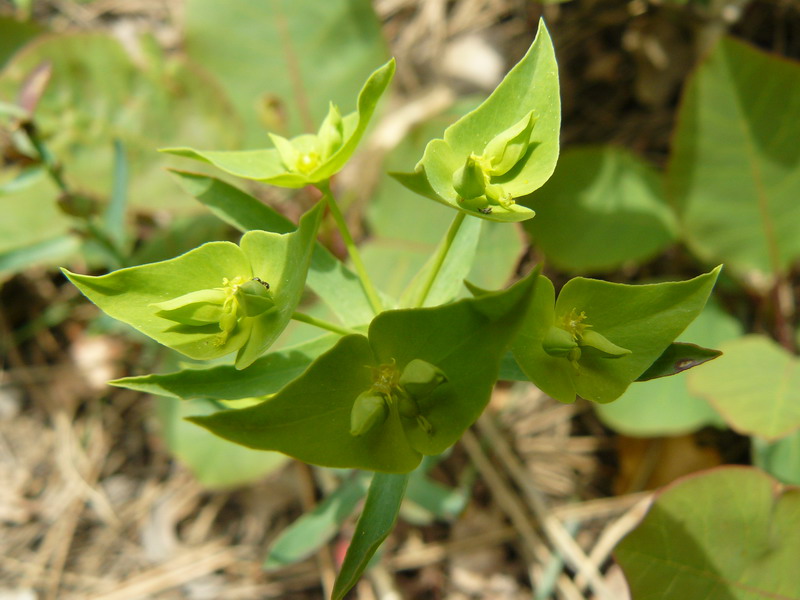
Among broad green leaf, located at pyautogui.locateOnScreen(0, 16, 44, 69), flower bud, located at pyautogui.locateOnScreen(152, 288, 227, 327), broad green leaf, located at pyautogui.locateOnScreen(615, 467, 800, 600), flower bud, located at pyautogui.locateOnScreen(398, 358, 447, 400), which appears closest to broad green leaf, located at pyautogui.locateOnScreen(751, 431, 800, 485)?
broad green leaf, located at pyautogui.locateOnScreen(615, 467, 800, 600)

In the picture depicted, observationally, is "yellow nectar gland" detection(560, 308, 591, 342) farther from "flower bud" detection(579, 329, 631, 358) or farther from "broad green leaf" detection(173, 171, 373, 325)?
"broad green leaf" detection(173, 171, 373, 325)

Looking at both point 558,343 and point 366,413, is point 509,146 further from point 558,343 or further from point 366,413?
point 366,413

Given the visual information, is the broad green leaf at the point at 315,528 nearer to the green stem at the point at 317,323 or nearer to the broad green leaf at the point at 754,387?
the green stem at the point at 317,323

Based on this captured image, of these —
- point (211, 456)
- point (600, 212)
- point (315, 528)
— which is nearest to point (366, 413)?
point (315, 528)

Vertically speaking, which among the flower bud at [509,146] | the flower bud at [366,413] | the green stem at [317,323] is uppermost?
the flower bud at [509,146]

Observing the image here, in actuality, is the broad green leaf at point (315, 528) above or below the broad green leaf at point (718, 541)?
below

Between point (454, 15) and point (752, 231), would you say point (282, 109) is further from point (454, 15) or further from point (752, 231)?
point (752, 231)

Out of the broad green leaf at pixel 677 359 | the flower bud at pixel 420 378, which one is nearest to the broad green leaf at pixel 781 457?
the broad green leaf at pixel 677 359
